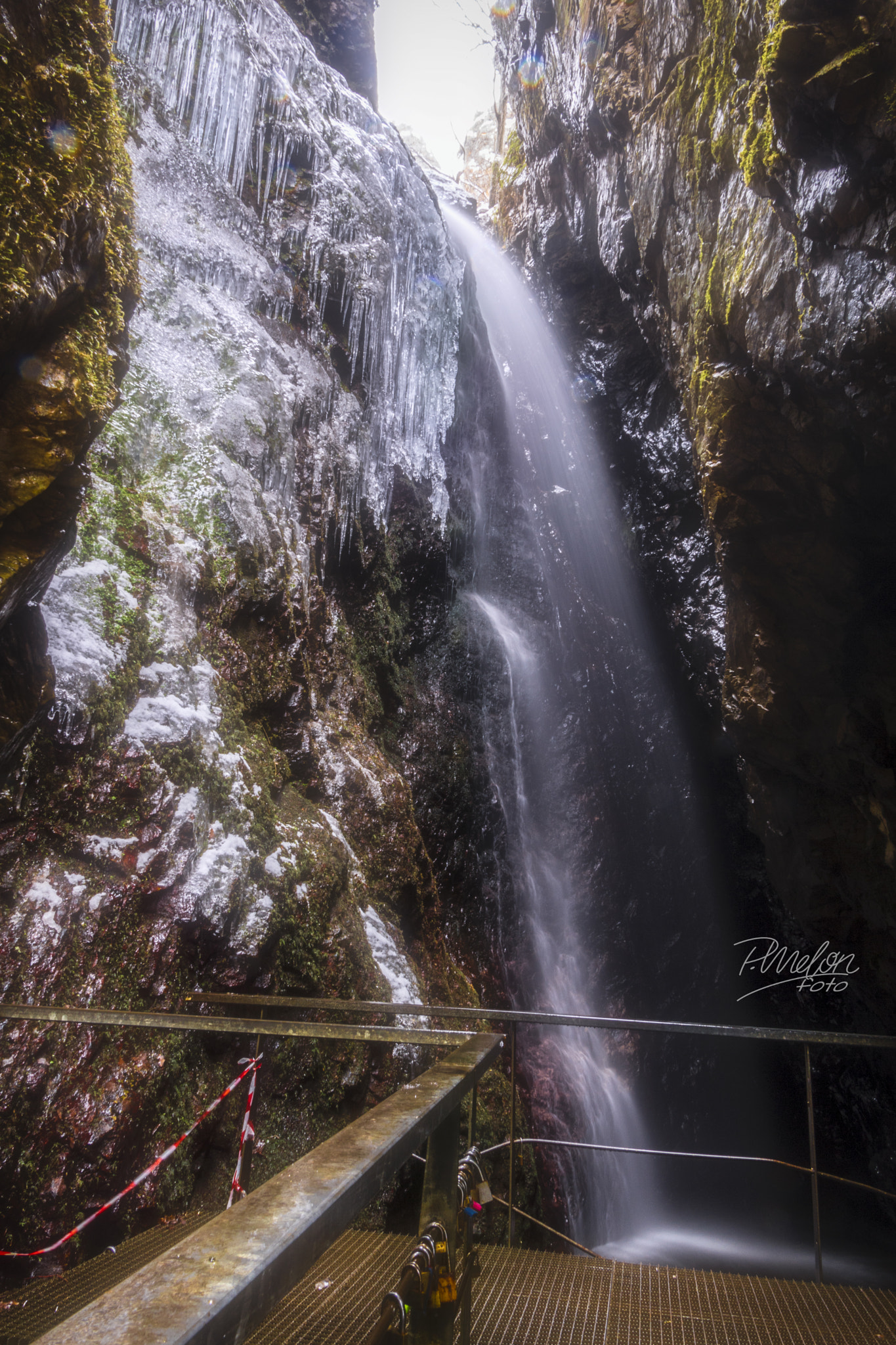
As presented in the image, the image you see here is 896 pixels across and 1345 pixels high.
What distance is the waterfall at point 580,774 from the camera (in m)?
9.04

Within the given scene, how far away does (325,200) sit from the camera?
10070 mm

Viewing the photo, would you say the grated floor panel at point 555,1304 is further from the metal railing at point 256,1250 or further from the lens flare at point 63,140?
the lens flare at point 63,140

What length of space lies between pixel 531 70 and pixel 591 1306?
15.4 metres

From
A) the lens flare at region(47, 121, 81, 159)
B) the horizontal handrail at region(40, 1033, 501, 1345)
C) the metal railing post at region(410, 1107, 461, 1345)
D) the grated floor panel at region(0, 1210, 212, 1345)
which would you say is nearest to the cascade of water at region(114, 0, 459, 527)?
the lens flare at region(47, 121, 81, 159)

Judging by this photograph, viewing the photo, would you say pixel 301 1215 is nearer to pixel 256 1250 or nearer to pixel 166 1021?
pixel 256 1250

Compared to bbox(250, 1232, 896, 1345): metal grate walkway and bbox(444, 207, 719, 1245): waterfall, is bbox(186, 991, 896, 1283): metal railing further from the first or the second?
bbox(444, 207, 719, 1245): waterfall

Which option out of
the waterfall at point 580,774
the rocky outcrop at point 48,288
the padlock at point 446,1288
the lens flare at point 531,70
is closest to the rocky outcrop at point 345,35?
the lens flare at point 531,70

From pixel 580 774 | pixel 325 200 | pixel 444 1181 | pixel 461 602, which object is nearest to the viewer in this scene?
pixel 444 1181

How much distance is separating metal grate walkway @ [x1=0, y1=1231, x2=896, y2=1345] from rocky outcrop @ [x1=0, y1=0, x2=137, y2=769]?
90.5 inches

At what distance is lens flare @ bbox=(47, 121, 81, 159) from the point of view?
325 centimetres

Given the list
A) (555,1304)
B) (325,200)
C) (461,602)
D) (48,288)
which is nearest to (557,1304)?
(555,1304)

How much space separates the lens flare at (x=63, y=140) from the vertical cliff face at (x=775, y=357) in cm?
377

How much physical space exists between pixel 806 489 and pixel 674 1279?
5497mm

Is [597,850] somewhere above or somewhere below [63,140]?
below
